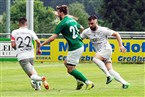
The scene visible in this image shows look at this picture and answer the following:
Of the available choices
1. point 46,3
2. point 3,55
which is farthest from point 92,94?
point 46,3

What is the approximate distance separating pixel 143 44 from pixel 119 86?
732 inches

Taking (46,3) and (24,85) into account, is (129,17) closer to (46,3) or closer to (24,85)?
(46,3)

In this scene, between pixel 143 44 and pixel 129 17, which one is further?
pixel 129 17

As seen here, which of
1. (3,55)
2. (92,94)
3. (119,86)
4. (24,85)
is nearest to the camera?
(92,94)

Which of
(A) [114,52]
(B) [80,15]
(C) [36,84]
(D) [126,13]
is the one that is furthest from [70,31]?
(B) [80,15]

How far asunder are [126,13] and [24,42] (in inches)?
2555

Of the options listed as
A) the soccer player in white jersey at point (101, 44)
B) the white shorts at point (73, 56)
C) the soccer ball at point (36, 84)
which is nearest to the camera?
the white shorts at point (73, 56)

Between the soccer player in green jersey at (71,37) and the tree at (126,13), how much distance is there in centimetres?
6385

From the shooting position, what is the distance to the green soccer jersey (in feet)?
53.2

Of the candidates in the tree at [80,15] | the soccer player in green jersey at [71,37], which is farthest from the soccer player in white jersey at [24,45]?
the tree at [80,15]

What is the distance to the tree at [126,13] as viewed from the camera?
80.4 metres

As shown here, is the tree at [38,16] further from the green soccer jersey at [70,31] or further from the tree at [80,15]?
the green soccer jersey at [70,31]

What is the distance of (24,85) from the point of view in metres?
18.9

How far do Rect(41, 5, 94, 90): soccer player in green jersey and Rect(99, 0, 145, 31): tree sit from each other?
209 feet
